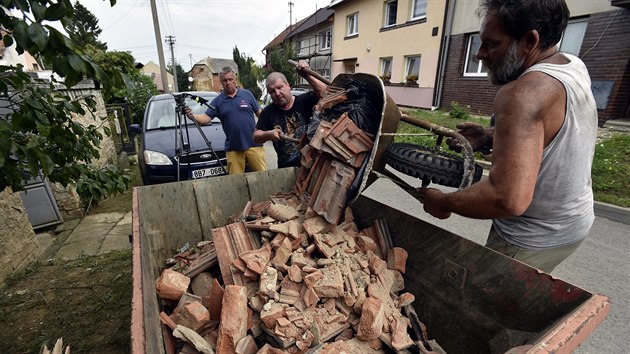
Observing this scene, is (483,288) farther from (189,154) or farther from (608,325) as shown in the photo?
(189,154)

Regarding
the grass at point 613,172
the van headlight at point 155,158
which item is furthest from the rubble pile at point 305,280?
the grass at point 613,172

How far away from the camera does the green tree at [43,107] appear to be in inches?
43.6

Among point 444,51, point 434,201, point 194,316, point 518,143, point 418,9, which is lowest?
point 194,316

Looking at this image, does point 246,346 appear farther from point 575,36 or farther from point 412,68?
point 412,68

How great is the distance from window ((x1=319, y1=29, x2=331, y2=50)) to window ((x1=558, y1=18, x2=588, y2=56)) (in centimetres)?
1772

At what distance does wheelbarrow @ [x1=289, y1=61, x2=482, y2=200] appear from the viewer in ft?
5.54

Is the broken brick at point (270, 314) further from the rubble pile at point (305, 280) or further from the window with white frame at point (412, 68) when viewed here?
the window with white frame at point (412, 68)

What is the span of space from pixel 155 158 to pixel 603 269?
5.96 meters

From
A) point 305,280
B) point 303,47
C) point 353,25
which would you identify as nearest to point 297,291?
point 305,280

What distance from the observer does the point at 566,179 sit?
145cm

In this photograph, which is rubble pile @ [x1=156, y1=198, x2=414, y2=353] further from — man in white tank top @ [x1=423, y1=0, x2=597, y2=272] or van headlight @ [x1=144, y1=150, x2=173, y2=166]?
van headlight @ [x1=144, y1=150, x2=173, y2=166]

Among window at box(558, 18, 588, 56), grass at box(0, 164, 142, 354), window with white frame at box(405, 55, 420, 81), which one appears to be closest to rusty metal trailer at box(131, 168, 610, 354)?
grass at box(0, 164, 142, 354)

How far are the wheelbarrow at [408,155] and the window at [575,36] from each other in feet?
29.7

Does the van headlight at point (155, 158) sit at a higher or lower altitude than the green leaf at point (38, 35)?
lower
